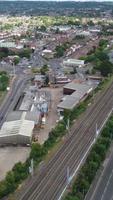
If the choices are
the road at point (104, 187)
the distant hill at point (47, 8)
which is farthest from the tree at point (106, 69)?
the distant hill at point (47, 8)

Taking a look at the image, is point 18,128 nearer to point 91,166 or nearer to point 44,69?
point 91,166

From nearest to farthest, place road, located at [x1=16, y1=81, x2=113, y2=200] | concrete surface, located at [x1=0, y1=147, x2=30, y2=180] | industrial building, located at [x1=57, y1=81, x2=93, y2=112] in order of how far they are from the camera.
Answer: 1. road, located at [x1=16, y1=81, x2=113, y2=200]
2. concrete surface, located at [x1=0, y1=147, x2=30, y2=180]
3. industrial building, located at [x1=57, y1=81, x2=93, y2=112]

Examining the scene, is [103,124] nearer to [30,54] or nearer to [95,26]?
[30,54]

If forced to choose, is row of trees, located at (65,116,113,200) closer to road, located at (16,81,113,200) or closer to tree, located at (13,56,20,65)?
road, located at (16,81,113,200)

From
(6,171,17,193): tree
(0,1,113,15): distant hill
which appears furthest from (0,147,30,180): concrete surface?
(0,1,113,15): distant hill

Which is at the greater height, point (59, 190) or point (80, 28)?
point (59, 190)

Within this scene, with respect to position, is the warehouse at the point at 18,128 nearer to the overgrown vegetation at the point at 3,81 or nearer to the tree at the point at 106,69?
the overgrown vegetation at the point at 3,81

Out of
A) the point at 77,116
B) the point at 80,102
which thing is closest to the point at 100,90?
the point at 80,102
